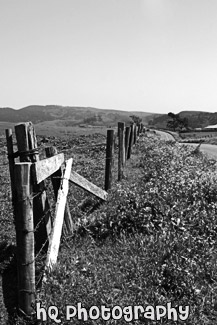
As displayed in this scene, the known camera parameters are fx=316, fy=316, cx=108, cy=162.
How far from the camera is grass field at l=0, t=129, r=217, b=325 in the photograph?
172 inches

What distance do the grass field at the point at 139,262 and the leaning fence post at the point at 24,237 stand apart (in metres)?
0.25

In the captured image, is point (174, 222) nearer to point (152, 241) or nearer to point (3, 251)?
point (152, 241)

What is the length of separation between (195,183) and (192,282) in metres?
4.54

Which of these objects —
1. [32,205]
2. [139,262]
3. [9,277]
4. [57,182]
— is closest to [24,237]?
[32,205]

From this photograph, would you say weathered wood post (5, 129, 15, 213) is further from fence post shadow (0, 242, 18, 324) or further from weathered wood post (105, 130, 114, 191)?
weathered wood post (105, 130, 114, 191)

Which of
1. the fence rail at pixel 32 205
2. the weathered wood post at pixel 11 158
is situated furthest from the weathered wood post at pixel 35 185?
the weathered wood post at pixel 11 158

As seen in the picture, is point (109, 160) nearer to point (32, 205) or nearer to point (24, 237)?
point (32, 205)

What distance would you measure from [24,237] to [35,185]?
1.04 metres

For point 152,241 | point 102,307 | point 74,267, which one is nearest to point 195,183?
point 152,241

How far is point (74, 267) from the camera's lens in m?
5.15

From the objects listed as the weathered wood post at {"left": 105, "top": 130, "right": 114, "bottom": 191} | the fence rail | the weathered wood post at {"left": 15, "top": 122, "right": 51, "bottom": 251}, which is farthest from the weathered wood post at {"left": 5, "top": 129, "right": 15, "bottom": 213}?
the weathered wood post at {"left": 105, "top": 130, "right": 114, "bottom": 191}

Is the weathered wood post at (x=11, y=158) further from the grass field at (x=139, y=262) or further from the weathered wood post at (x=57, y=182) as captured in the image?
the grass field at (x=139, y=262)

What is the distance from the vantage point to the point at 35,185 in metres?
5.00

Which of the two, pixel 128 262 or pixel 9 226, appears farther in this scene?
pixel 9 226
